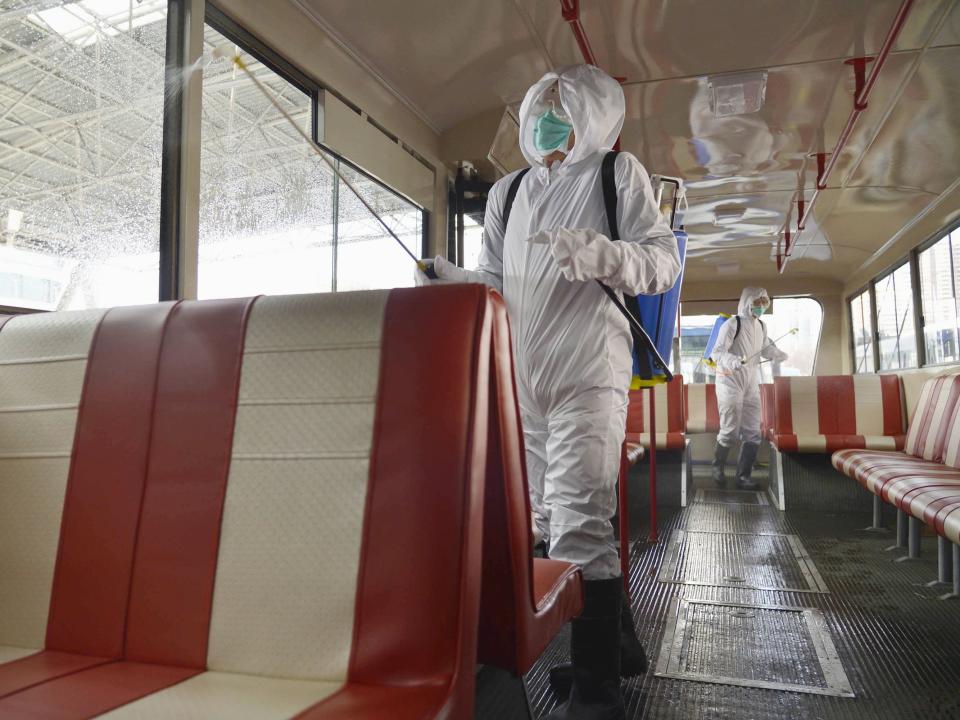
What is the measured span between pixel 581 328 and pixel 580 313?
0.04 meters

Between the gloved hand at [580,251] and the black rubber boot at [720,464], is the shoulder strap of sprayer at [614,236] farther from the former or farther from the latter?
the black rubber boot at [720,464]

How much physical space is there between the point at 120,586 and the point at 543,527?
1.21 m

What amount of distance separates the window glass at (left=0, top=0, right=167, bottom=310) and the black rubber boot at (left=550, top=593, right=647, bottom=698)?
1808 millimetres

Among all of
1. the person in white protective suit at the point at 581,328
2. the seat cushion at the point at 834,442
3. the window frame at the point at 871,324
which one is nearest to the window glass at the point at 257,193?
the person in white protective suit at the point at 581,328

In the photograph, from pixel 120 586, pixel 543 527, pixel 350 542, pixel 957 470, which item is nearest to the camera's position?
pixel 350 542

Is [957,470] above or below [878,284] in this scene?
below

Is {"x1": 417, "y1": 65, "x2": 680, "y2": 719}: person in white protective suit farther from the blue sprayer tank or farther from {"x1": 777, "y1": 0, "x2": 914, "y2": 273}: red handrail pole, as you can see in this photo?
{"x1": 777, "y1": 0, "x2": 914, "y2": 273}: red handrail pole

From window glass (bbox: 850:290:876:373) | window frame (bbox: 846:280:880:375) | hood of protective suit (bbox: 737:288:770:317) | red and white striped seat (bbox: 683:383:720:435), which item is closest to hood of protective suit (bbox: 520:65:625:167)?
red and white striped seat (bbox: 683:383:720:435)

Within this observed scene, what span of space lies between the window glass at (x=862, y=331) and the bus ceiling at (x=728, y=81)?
7.99 ft

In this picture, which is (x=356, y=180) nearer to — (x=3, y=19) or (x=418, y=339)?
(x=3, y=19)

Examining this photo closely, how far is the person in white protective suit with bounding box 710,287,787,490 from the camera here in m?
6.71

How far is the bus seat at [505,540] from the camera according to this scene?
3.34 ft

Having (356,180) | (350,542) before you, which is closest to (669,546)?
(356,180)

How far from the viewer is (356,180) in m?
4.01
